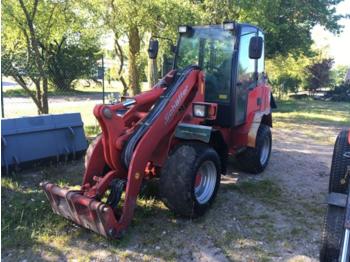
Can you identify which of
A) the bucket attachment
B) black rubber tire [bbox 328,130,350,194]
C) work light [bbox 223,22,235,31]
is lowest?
the bucket attachment

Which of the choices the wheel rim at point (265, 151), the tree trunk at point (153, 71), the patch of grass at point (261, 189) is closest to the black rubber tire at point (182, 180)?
the patch of grass at point (261, 189)

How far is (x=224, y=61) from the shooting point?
5863 millimetres

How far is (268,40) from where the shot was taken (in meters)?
16.8

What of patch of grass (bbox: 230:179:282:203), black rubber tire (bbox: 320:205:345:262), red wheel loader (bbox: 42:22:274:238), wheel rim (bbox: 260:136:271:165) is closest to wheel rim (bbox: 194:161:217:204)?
red wheel loader (bbox: 42:22:274:238)

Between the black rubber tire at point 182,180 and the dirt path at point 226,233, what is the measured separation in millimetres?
207

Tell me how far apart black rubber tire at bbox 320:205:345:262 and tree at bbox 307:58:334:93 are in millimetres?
34303

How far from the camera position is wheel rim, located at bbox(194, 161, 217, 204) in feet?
15.9

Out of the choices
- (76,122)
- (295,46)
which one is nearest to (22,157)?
(76,122)

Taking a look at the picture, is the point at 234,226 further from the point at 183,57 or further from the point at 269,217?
the point at 183,57

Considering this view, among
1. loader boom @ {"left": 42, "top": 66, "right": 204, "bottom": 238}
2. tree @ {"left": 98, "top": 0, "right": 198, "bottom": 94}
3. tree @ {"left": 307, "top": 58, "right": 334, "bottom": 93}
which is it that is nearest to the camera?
A: loader boom @ {"left": 42, "top": 66, "right": 204, "bottom": 238}

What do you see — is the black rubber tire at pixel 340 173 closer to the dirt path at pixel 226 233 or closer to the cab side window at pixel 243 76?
the dirt path at pixel 226 233

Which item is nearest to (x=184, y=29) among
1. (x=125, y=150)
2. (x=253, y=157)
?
(x=253, y=157)

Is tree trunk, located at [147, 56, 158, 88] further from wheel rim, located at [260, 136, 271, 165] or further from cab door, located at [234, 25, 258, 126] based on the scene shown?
cab door, located at [234, 25, 258, 126]

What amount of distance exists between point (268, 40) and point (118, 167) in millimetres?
13769
